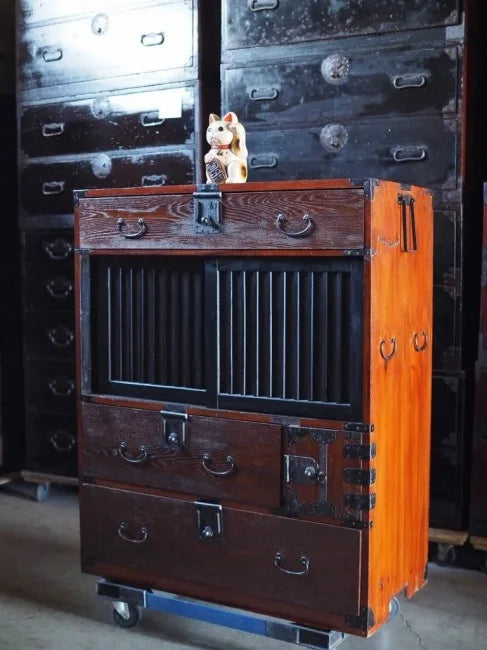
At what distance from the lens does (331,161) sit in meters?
3.01

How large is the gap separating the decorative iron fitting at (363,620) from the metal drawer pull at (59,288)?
1.88m

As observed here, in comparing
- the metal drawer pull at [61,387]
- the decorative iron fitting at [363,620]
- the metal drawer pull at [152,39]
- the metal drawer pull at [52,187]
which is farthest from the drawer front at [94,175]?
the decorative iron fitting at [363,620]

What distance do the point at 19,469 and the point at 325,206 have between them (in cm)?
232

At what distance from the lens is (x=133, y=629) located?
2508 millimetres

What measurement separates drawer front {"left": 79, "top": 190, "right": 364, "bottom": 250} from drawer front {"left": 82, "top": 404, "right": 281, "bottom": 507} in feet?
1.47

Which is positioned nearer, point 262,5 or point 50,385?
point 262,5

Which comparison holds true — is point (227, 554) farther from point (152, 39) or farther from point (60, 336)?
point (152, 39)

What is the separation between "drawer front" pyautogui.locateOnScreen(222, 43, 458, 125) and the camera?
2840 mm

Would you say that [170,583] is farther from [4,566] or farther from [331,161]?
[331,161]

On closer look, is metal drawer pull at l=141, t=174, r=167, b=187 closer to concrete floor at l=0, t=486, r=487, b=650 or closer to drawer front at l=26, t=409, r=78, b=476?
drawer front at l=26, t=409, r=78, b=476

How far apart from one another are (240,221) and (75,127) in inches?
58.8

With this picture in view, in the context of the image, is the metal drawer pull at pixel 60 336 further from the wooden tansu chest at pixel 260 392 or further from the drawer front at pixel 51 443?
the wooden tansu chest at pixel 260 392

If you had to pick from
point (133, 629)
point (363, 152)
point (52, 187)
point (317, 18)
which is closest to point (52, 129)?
point (52, 187)

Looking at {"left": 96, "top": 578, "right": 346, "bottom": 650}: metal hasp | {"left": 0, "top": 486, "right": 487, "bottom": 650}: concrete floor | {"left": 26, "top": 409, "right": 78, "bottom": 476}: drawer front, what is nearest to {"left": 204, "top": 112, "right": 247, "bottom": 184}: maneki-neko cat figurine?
{"left": 96, "top": 578, "right": 346, "bottom": 650}: metal hasp
